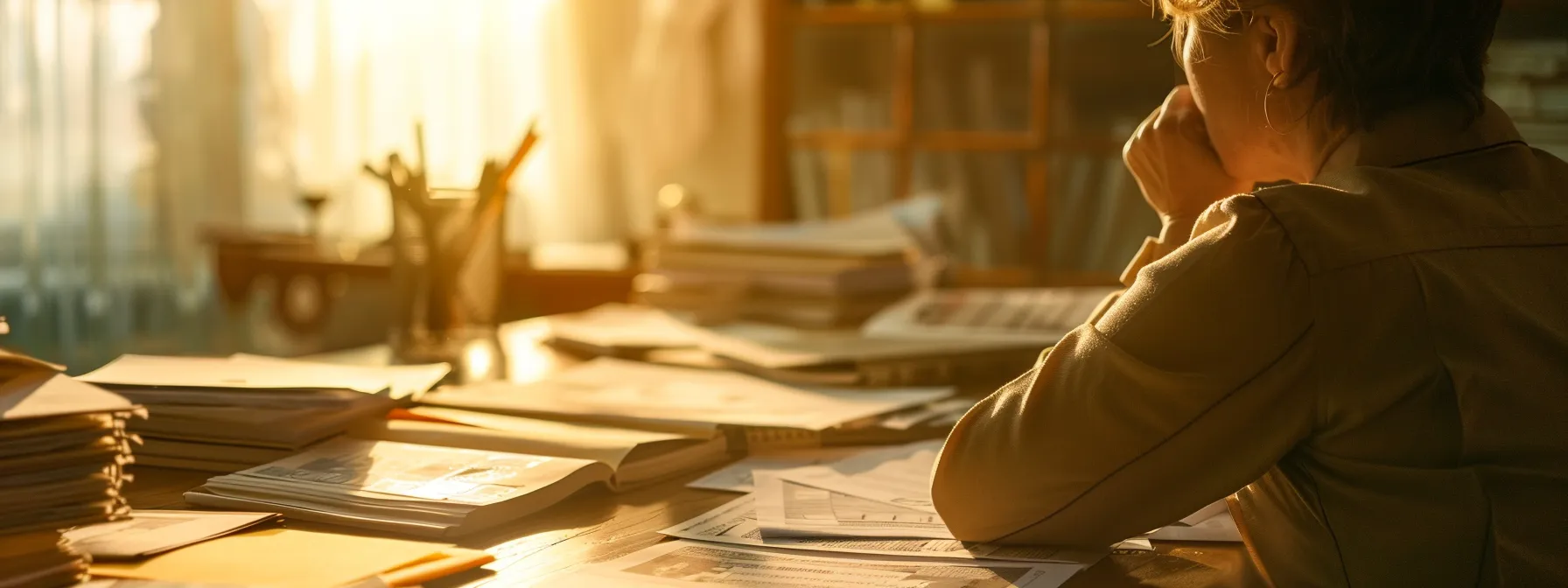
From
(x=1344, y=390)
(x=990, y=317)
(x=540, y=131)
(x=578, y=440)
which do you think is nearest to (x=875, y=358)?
(x=990, y=317)

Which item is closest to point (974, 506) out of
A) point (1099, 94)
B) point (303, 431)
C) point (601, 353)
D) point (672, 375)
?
point (303, 431)

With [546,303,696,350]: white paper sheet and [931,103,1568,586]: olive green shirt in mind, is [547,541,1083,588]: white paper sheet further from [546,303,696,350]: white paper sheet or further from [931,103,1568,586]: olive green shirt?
[546,303,696,350]: white paper sheet

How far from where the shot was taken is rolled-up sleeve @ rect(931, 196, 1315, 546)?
74cm

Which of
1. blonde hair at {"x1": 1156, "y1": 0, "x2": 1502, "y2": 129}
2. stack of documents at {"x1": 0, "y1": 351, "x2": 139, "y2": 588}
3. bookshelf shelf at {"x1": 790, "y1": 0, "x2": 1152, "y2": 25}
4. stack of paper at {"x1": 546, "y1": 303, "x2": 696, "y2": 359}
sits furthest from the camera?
bookshelf shelf at {"x1": 790, "y1": 0, "x2": 1152, "y2": 25}

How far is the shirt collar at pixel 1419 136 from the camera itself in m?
0.81

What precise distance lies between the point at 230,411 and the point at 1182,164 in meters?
0.72

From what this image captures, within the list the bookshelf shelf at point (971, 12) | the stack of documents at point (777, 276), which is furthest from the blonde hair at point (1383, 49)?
the bookshelf shelf at point (971, 12)

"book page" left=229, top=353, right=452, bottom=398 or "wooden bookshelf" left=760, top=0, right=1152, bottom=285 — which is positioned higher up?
"wooden bookshelf" left=760, top=0, right=1152, bottom=285

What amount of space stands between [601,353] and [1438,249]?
39.5 inches

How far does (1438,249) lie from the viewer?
0.75m

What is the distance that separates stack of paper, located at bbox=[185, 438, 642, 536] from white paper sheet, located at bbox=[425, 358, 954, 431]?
0.60 feet

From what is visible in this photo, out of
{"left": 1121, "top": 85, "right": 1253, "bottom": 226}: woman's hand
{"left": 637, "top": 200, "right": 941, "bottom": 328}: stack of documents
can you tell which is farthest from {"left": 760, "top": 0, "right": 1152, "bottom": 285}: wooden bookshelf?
{"left": 1121, "top": 85, "right": 1253, "bottom": 226}: woman's hand

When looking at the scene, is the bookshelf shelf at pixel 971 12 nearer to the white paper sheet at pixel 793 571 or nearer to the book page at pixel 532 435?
the book page at pixel 532 435

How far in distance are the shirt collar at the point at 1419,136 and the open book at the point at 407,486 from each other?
1.72 feet
